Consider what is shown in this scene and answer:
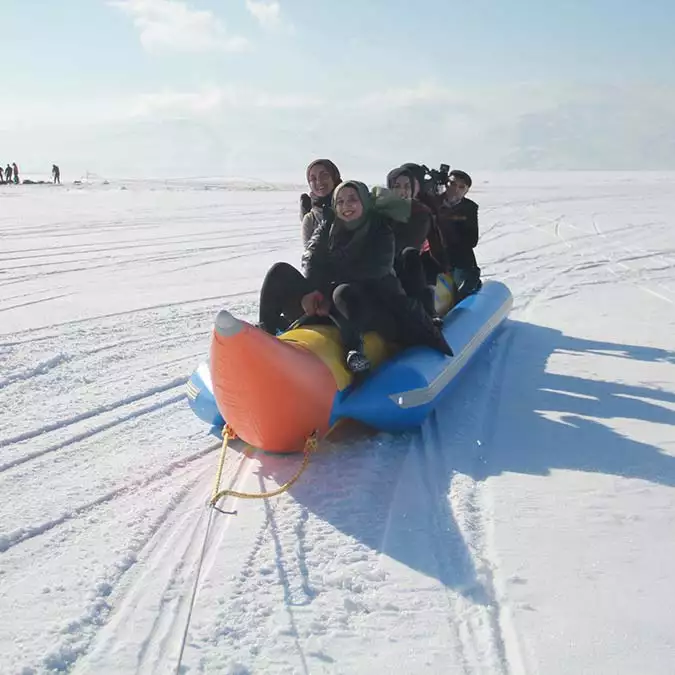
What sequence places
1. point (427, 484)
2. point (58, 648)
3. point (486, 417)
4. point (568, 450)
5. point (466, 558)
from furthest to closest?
point (486, 417), point (568, 450), point (427, 484), point (466, 558), point (58, 648)

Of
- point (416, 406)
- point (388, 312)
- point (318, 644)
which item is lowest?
point (318, 644)

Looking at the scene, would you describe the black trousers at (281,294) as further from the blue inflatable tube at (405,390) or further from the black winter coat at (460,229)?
the black winter coat at (460,229)

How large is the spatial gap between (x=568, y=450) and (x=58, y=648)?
2486 millimetres

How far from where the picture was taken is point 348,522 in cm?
287

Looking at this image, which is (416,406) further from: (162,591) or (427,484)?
(162,591)

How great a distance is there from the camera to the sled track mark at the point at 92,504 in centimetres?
276

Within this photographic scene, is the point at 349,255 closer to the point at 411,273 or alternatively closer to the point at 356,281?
the point at 356,281

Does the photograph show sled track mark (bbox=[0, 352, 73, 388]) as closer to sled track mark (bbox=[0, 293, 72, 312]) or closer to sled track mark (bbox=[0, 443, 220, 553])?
sled track mark (bbox=[0, 443, 220, 553])

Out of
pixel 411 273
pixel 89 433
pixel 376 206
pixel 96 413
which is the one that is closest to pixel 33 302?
pixel 96 413

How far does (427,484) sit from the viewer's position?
321 centimetres

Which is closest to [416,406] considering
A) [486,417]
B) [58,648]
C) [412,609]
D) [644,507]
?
[486,417]

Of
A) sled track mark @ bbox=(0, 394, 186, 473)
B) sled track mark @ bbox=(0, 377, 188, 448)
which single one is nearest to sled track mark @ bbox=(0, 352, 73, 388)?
sled track mark @ bbox=(0, 377, 188, 448)

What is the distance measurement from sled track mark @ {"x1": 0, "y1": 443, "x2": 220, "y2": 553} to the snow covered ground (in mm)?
14

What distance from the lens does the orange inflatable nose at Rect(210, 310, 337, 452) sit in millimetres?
3135
